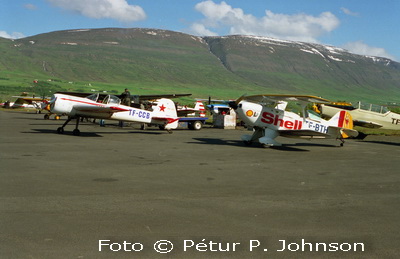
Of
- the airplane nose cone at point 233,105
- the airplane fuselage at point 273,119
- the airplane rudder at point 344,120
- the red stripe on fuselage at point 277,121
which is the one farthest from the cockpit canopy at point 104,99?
the airplane rudder at point 344,120

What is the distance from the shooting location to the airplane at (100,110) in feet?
67.8

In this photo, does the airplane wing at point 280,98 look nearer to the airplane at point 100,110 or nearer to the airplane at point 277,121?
the airplane at point 277,121

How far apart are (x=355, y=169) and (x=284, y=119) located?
6112mm

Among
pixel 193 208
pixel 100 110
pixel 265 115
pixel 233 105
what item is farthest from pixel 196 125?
pixel 193 208

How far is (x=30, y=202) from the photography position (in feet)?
22.9

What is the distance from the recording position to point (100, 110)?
2097 centimetres

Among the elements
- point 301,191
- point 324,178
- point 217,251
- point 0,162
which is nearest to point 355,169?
point 324,178

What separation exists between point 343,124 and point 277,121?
3.16 metres

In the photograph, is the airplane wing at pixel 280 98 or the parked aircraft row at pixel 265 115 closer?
the airplane wing at pixel 280 98

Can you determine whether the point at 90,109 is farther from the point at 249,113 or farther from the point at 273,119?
the point at 273,119

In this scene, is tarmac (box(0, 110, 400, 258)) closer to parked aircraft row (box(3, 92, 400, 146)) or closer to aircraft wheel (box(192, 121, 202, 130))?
parked aircraft row (box(3, 92, 400, 146))

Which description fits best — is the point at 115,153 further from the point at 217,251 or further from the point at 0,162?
the point at 217,251

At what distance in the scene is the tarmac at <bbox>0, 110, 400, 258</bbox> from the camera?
202 inches

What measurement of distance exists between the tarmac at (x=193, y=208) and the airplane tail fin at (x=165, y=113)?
11.4 meters
